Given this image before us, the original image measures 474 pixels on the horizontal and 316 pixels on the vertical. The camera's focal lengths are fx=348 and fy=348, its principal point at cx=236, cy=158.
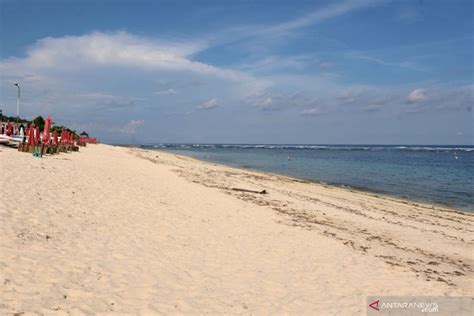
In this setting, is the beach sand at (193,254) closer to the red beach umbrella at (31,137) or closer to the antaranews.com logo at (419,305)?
the antaranews.com logo at (419,305)

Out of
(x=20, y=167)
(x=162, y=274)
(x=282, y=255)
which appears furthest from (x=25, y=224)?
(x=20, y=167)

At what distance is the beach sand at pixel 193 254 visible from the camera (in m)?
5.23

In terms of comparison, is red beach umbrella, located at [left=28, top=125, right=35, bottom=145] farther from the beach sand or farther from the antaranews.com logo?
the antaranews.com logo

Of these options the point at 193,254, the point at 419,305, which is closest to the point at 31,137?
the point at 193,254

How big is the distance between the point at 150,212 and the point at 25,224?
377 cm

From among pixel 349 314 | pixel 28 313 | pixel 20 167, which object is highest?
pixel 20 167

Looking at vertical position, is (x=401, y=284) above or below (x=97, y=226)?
below

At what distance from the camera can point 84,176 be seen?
14258 mm

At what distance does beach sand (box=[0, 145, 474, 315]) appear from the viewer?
523 cm

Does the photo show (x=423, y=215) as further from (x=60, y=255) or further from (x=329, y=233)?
(x=60, y=255)

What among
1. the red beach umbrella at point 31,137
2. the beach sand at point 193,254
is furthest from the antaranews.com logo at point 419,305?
the red beach umbrella at point 31,137

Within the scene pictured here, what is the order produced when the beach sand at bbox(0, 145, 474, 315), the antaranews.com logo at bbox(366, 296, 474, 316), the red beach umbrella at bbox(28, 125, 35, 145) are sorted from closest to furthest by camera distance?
the beach sand at bbox(0, 145, 474, 315)
the antaranews.com logo at bbox(366, 296, 474, 316)
the red beach umbrella at bbox(28, 125, 35, 145)

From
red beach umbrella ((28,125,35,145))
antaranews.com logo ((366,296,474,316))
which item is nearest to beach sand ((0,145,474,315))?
antaranews.com logo ((366,296,474,316))

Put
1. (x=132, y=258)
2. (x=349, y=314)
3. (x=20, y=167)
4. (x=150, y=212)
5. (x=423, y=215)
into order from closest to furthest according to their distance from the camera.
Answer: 1. (x=349, y=314)
2. (x=132, y=258)
3. (x=150, y=212)
4. (x=20, y=167)
5. (x=423, y=215)
